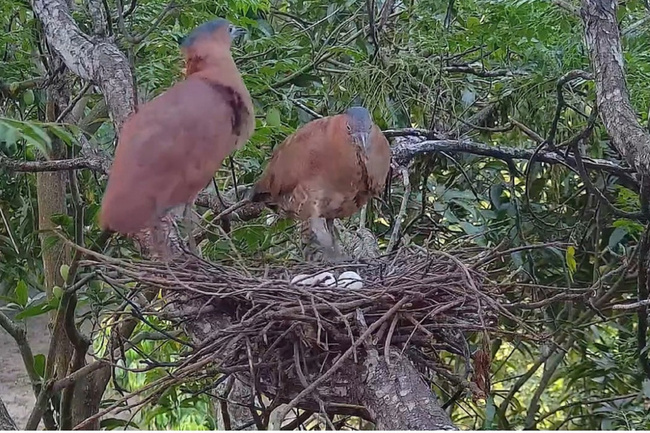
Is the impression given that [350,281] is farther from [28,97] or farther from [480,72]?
[28,97]

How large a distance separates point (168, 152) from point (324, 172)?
781 mm

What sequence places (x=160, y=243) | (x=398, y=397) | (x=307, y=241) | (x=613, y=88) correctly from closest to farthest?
(x=398, y=397), (x=613, y=88), (x=160, y=243), (x=307, y=241)

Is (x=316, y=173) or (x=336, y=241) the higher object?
(x=316, y=173)

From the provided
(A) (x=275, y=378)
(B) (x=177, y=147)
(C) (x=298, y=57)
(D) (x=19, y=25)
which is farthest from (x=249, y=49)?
(A) (x=275, y=378)

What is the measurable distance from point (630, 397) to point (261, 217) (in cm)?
143

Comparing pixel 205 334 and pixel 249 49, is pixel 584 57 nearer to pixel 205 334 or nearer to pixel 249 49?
pixel 249 49

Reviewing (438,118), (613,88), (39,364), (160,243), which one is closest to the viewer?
(613,88)

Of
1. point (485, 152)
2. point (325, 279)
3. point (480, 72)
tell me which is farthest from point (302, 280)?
point (480, 72)

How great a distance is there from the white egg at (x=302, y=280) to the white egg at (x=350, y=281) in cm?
7

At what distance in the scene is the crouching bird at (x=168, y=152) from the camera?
165 centimetres

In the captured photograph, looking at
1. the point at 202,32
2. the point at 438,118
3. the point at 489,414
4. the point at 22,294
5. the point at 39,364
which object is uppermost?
the point at 202,32

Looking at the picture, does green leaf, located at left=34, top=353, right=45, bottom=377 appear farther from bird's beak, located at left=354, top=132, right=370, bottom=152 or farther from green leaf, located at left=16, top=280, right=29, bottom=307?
bird's beak, located at left=354, top=132, right=370, bottom=152

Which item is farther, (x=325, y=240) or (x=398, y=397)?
(x=325, y=240)

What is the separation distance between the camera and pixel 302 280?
79.3 inches
